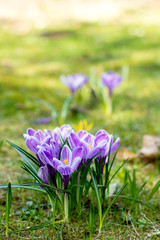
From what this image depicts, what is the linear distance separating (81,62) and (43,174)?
5.38 m

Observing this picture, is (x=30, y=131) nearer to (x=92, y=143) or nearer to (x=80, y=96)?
(x=92, y=143)

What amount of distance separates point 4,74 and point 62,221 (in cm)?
431

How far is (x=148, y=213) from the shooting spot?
4.50ft

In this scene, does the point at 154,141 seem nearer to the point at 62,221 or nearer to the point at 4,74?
the point at 62,221

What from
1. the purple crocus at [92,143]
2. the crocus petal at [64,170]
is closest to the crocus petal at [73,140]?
the purple crocus at [92,143]

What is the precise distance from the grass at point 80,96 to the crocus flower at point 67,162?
285 mm

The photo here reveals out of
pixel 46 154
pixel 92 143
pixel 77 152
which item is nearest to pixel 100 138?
pixel 92 143

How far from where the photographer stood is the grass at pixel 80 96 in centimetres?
130

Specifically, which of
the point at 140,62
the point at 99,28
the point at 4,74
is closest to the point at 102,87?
the point at 4,74

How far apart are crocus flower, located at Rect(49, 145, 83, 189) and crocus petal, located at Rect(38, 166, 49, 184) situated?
0.06 meters

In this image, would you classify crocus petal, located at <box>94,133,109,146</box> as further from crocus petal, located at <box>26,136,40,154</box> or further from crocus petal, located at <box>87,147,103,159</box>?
crocus petal, located at <box>26,136,40,154</box>

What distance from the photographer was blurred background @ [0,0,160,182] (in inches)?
117

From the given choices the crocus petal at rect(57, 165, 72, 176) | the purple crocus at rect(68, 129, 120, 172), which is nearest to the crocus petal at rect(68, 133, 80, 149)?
the purple crocus at rect(68, 129, 120, 172)

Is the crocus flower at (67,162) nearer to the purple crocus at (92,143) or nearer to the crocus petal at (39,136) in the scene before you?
the purple crocus at (92,143)
